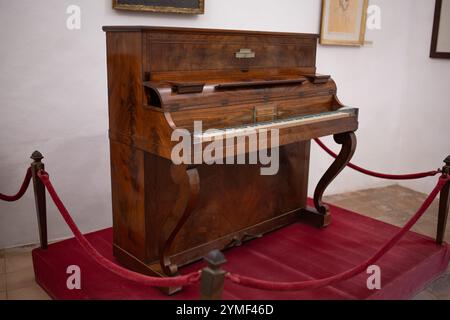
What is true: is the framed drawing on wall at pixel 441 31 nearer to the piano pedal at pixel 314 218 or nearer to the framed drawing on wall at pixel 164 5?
the piano pedal at pixel 314 218

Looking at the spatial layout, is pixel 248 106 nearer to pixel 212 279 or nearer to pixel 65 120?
pixel 212 279

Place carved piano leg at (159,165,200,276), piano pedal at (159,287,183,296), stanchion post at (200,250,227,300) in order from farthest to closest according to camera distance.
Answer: piano pedal at (159,287,183,296), carved piano leg at (159,165,200,276), stanchion post at (200,250,227,300)

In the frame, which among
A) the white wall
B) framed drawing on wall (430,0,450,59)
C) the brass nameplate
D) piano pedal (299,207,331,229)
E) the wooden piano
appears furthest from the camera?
framed drawing on wall (430,0,450,59)

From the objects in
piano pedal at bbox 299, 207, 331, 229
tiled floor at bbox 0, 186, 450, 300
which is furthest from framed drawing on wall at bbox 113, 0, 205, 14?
tiled floor at bbox 0, 186, 450, 300

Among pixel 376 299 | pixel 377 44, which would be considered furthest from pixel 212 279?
pixel 377 44

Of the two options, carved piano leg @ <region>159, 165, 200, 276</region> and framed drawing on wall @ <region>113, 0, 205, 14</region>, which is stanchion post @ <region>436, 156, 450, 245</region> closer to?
carved piano leg @ <region>159, 165, 200, 276</region>

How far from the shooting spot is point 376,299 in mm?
3016

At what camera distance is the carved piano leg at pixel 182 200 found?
2.68m

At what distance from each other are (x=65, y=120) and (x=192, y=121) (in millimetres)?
1630

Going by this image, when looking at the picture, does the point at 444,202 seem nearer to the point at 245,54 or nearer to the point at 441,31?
the point at 245,54

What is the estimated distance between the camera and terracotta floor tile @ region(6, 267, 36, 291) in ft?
11.5

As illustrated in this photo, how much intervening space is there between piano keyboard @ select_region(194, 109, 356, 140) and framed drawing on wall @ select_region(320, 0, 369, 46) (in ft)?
6.08

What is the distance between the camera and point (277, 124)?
317cm

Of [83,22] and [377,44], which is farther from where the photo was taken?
[377,44]
